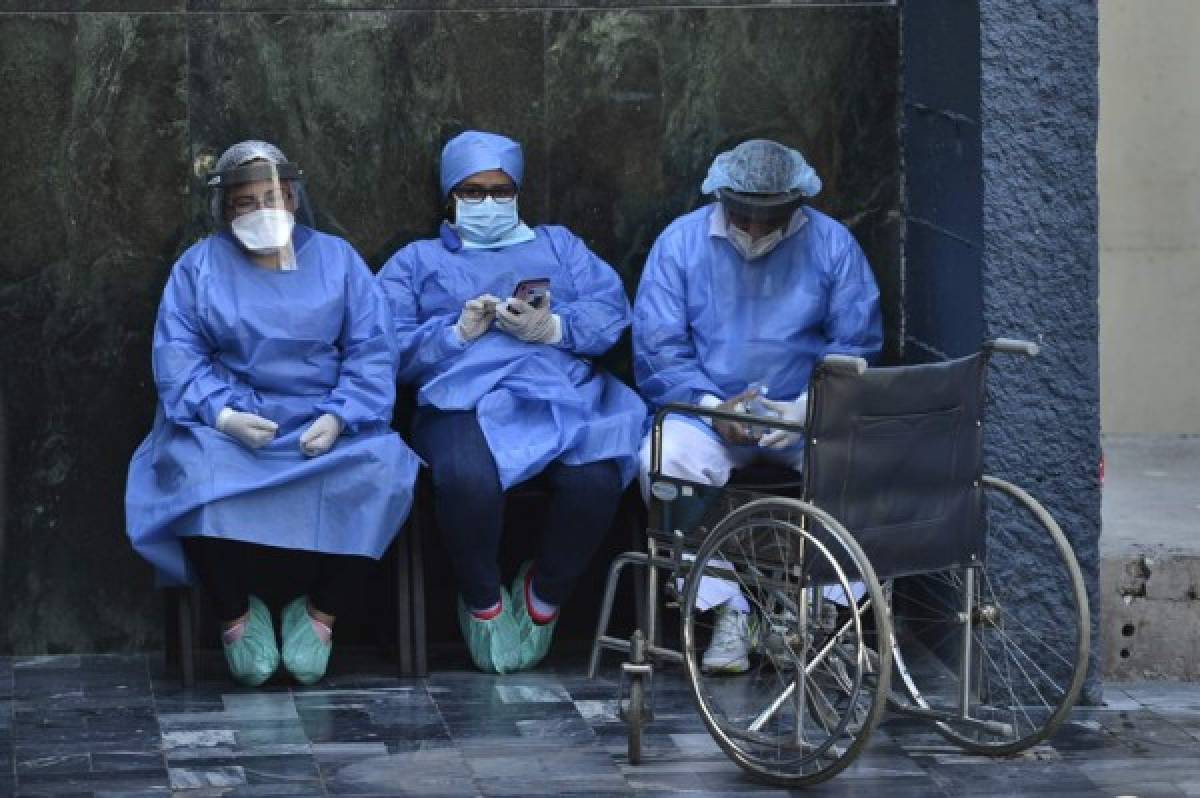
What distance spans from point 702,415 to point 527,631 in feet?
3.84

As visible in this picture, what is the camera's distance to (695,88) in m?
7.94

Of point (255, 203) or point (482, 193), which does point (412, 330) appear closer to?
point (482, 193)

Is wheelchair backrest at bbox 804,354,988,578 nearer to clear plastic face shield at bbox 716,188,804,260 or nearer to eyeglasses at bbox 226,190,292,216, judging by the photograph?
clear plastic face shield at bbox 716,188,804,260

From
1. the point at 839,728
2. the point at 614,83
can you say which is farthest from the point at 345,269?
the point at 839,728

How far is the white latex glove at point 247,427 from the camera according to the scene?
7.31m

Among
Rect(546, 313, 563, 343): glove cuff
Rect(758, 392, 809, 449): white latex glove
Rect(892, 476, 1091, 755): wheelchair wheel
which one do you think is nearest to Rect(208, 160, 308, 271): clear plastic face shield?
Rect(546, 313, 563, 343): glove cuff

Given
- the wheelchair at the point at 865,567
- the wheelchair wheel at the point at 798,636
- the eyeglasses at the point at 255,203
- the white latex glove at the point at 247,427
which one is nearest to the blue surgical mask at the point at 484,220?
the eyeglasses at the point at 255,203

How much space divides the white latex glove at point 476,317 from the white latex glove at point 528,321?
0.08ft

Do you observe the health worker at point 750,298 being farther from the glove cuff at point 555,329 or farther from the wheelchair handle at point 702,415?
the wheelchair handle at point 702,415

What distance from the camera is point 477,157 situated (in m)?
7.67

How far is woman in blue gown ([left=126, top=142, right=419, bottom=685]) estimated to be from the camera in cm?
733

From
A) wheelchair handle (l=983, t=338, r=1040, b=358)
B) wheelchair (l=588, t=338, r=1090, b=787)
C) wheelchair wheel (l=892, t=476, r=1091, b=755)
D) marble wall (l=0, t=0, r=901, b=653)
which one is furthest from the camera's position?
marble wall (l=0, t=0, r=901, b=653)

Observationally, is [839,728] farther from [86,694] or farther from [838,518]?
[86,694]

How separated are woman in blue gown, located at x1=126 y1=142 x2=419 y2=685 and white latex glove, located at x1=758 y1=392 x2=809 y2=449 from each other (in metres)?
0.94
